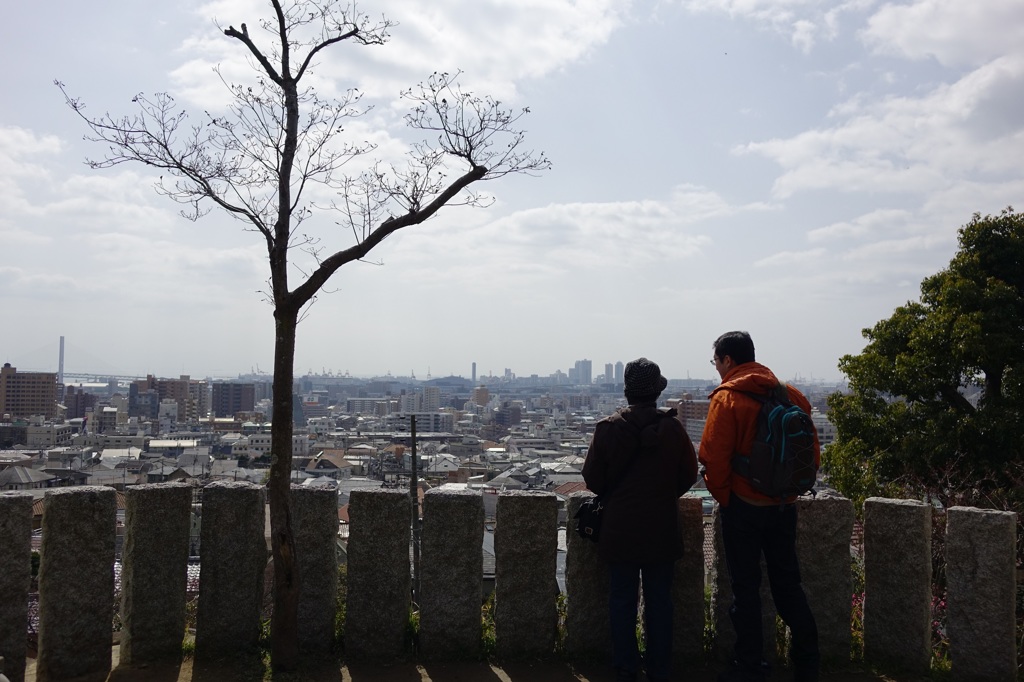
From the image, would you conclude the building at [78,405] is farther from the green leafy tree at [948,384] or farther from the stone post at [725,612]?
the stone post at [725,612]

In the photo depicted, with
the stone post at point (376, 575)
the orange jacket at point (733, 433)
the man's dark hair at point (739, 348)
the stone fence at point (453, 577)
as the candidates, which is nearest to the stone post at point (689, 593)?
the stone fence at point (453, 577)

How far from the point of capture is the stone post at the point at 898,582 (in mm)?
3947

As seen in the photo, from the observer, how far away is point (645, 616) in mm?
3662

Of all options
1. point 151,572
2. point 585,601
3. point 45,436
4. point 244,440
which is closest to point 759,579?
point 585,601

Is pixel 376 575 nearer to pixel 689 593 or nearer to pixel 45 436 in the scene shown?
pixel 689 593

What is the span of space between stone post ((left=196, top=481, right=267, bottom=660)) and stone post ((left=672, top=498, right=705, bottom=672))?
2.28m

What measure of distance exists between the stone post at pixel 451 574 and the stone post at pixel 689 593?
108 centimetres

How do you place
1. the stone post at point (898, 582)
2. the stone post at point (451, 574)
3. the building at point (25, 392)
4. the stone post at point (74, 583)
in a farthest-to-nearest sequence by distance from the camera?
the building at point (25, 392)
the stone post at point (451, 574)
the stone post at point (898, 582)
the stone post at point (74, 583)

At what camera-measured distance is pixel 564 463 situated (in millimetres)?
82688

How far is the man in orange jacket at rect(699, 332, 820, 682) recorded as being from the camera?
11.8ft

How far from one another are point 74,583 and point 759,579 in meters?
3.37

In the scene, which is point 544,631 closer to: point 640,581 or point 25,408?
point 640,581

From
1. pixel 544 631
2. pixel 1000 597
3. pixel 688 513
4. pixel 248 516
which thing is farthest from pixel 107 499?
pixel 1000 597

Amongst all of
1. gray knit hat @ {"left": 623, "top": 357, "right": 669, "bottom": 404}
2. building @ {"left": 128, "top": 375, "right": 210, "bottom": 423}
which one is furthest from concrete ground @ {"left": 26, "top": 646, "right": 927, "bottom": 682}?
building @ {"left": 128, "top": 375, "right": 210, "bottom": 423}
